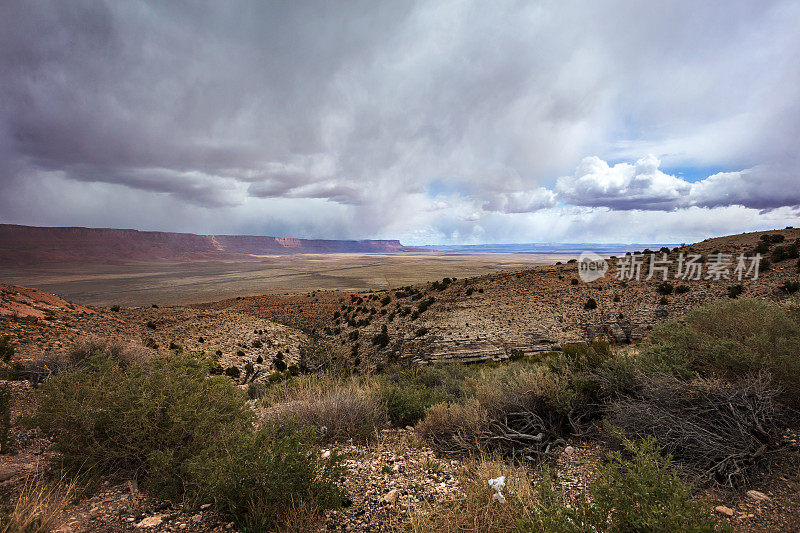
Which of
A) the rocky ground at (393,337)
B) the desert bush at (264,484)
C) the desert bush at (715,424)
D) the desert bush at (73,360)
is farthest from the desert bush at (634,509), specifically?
the desert bush at (73,360)

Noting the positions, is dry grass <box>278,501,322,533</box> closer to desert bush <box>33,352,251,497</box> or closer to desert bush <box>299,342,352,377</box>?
desert bush <box>33,352,251,497</box>

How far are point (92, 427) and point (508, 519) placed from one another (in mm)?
4877

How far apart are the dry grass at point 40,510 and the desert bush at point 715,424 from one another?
5.68 m

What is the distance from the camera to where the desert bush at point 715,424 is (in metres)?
3.27

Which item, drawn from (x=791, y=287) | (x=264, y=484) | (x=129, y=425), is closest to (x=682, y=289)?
(x=791, y=287)

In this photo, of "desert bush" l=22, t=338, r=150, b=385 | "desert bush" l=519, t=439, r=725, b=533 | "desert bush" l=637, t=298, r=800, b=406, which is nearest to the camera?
"desert bush" l=519, t=439, r=725, b=533

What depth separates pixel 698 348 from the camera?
521 cm

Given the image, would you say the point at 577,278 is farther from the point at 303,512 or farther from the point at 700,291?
the point at 303,512

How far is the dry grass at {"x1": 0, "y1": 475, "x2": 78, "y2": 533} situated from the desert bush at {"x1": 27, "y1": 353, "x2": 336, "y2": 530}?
0.86ft

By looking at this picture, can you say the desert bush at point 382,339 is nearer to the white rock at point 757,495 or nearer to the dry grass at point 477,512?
the dry grass at point 477,512

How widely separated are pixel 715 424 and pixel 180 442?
21.3ft

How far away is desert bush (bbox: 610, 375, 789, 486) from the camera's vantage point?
3.27 metres

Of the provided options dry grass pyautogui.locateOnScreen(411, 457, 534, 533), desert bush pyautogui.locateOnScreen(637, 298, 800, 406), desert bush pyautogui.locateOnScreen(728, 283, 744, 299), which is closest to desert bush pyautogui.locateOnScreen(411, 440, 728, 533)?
dry grass pyautogui.locateOnScreen(411, 457, 534, 533)

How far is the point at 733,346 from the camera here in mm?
4516
